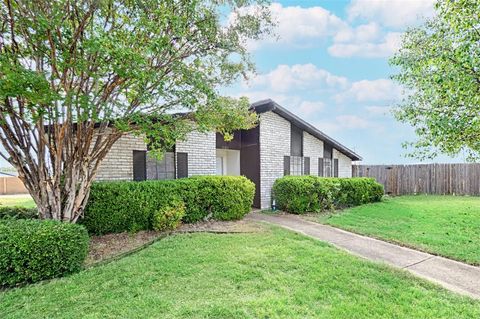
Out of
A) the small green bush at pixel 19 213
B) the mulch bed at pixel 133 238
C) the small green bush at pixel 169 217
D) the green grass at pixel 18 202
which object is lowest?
the green grass at pixel 18 202

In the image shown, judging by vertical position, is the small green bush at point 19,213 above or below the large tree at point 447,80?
below

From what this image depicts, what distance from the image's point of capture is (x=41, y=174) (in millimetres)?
5852

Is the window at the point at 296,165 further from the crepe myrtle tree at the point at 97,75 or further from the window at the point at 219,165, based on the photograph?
the crepe myrtle tree at the point at 97,75

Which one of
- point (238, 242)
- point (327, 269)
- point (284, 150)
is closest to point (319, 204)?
point (284, 150)

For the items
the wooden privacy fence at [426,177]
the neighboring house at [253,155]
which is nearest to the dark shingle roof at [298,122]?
the neighboring house at [253,155]

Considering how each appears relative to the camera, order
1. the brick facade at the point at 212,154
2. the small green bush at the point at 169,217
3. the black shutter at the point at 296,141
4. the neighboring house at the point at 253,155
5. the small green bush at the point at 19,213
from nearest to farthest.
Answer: the small green bush at the point at 19,213
the small green bush at the point at 169,217
the brick facade at the point at 212,154
the neighboring house at the point at 253,155
the black shutter at the point at 296,141

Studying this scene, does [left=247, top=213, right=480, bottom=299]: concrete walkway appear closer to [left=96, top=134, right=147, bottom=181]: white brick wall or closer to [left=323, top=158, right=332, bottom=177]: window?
[left=96, top=134, right=147, bottom=181]: white brick wall

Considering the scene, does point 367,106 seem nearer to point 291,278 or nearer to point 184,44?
point 184,44

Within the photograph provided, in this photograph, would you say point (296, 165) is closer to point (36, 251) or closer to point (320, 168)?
point (320, 168)

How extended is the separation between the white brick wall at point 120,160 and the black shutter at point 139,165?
0.10 m

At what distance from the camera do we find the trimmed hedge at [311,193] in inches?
419

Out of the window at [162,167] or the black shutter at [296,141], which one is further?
the black shutter at [296,141]

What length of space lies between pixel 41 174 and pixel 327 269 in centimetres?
600

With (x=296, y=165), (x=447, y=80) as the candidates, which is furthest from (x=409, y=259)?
(x=296, y=165)
